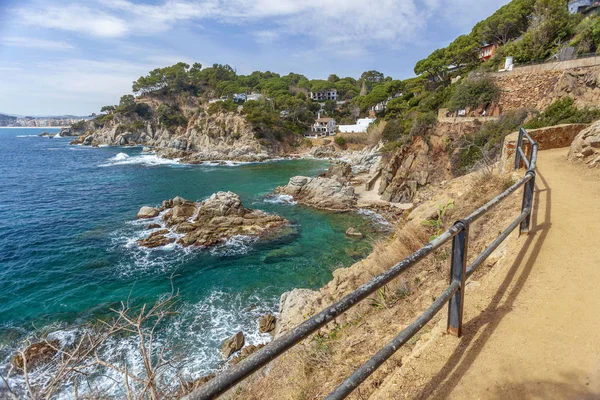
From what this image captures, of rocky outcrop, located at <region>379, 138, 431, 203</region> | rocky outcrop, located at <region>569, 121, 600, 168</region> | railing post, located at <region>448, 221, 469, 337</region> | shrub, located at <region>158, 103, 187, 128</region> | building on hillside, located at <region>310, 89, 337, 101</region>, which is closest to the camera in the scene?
railing post, located at <region>448, 221, 469, 337</region>

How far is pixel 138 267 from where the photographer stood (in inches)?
633

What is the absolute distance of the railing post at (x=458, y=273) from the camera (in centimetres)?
227

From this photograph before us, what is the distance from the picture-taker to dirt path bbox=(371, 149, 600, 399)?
2129 millimetres

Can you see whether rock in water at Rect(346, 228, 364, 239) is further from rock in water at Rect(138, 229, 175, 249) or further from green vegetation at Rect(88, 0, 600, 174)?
rock in water at Rect(138, 229, 175, 249)

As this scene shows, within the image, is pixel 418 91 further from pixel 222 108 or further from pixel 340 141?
pixel 222 108

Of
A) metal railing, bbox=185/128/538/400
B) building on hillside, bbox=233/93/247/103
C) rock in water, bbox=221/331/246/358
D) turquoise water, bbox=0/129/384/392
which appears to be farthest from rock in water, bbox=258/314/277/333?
building on hillside, bbox=233/93/247/103

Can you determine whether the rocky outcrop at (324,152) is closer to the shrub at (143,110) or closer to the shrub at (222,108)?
the shrub at (222,108)

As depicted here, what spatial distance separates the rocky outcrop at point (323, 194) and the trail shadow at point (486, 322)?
68.6 feet

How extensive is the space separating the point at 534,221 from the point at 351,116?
74.4 m

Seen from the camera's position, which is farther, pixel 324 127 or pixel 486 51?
pixel 324 127

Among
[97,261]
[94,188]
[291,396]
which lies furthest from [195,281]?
[94,188]

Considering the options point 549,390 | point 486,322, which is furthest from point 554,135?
point 549,390

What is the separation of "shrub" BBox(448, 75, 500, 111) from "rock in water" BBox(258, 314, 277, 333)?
2261 cm

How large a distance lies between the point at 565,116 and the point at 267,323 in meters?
15.7
